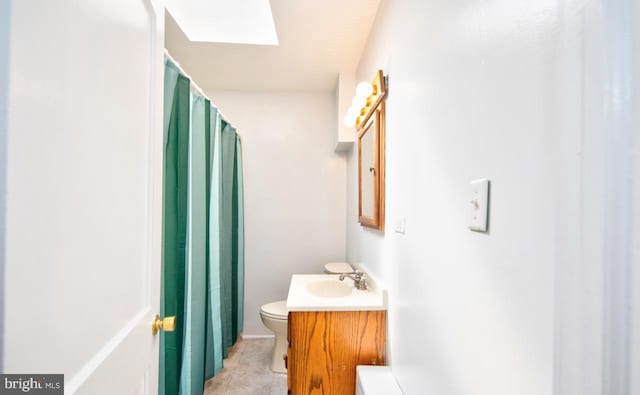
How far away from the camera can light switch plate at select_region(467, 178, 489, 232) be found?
1.99ft

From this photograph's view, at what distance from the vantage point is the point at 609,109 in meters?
0.30

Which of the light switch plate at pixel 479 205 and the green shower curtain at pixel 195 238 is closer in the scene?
the light switch plate at pixel 479 205

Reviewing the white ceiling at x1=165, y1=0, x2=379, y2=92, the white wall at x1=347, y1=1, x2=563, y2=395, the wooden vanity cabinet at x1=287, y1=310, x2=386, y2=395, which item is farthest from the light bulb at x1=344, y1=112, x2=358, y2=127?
the wooden vanity cabinet at x1=287, y1=310, x2=386, y2=395

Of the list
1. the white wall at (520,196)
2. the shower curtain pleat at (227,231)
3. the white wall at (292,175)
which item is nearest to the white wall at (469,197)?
the white wall at (520,196)

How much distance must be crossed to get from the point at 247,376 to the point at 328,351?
1066mm

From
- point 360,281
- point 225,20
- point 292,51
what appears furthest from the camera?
point 292,51

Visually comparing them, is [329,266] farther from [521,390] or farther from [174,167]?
[521,390]

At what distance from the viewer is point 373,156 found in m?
1.63

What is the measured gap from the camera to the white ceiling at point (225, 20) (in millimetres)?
1776

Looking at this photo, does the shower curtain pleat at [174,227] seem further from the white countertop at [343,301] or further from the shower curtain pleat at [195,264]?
the white countertop at [343,301]

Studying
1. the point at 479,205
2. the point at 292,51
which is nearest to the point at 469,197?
the point at 479,205

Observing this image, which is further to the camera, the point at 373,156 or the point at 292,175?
the point at 292,175

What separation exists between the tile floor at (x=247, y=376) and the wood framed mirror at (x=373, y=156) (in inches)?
51.4

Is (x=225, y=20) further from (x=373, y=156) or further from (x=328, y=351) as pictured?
(x=328, y=351)
